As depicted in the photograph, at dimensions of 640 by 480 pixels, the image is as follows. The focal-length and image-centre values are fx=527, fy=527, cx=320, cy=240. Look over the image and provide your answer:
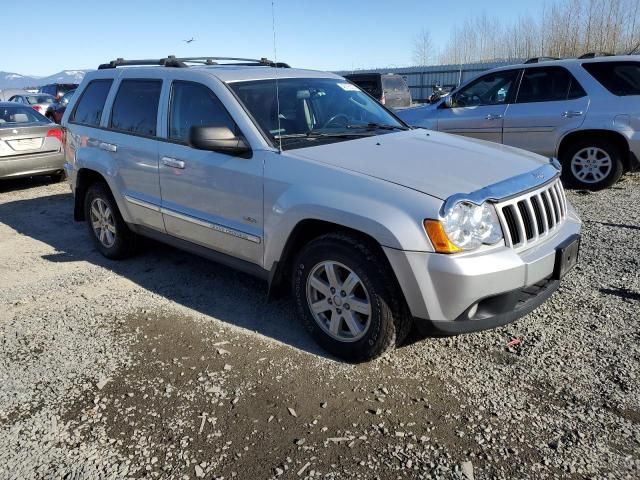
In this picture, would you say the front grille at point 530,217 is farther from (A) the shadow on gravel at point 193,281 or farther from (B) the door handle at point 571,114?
(B) the door handle at point 571,114

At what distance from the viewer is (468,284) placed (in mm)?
2703

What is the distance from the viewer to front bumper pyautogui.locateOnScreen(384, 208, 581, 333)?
107 inches

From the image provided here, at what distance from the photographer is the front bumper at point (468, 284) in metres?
2.71

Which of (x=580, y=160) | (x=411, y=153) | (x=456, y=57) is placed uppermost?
(x=456, y=57)

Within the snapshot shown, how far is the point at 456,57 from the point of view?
49438 mm

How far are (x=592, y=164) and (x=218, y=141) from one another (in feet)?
19.2

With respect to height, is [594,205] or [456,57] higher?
[456,57]

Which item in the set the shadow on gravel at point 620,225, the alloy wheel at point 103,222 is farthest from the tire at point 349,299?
the shadow on gravel at point 620,225

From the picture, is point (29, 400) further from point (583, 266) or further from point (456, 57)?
point (456, 57)

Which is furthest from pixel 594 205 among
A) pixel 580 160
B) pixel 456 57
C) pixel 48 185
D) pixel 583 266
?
pixel 456 57

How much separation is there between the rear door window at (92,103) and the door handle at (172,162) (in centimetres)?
139

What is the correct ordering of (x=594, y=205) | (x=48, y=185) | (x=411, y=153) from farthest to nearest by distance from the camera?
A: (x=48, y=185)
(x=594, y=205)
(x=411, y=153)


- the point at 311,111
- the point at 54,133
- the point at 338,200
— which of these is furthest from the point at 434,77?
the point at 338,200

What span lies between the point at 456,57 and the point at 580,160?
45956 millimetres
